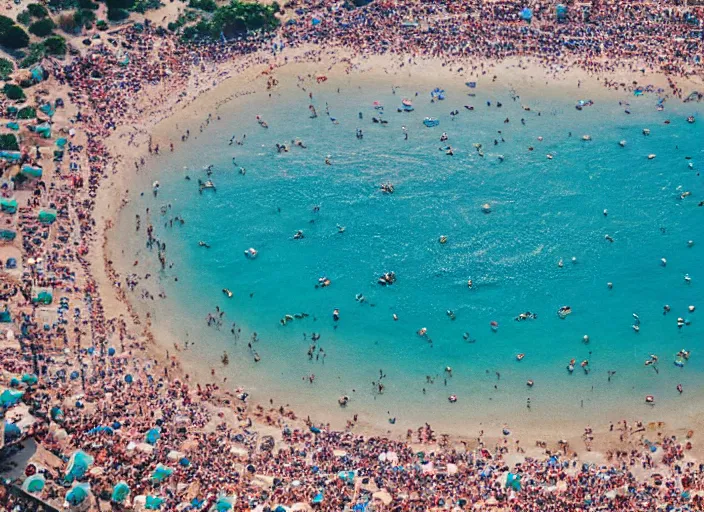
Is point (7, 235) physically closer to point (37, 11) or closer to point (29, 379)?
point (29, 379)

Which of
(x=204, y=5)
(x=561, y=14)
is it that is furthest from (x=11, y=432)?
(x=561, y=14)

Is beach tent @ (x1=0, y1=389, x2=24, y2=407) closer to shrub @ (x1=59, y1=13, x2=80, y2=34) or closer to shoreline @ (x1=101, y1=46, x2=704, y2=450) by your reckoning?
shoreline @ (x1=101, y1=46, x2=704, y2=450)

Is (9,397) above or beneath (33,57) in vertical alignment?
beneath

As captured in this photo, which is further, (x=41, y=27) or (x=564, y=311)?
(x=41, y=27)

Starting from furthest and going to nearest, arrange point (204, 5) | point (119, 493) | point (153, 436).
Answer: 1. point (204, 5)
2. point (153, 436)
3. point (119, 493)

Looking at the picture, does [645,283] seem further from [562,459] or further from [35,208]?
[35,208]

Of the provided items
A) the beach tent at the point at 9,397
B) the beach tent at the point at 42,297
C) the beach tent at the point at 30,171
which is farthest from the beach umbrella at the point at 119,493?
the beach tent at the point at 30,171

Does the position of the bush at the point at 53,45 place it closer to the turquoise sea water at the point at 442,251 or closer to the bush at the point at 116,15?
the bush at the point at 116,15
